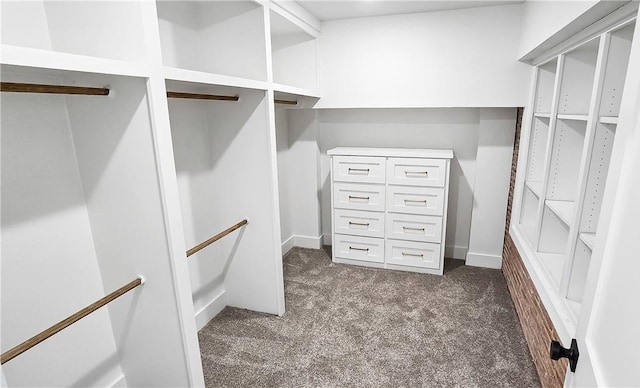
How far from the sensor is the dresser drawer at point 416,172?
2775 mm

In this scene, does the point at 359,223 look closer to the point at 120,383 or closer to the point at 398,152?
the point at 398,152

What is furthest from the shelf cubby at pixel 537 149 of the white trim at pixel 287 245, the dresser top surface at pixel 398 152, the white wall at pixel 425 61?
the white trim at pixel 287 245

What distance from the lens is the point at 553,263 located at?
2.02m

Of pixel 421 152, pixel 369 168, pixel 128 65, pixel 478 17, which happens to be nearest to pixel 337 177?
pixel 369 168

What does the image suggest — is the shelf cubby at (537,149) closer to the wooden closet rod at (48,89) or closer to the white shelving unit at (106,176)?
the white shelving unit at (106,176)

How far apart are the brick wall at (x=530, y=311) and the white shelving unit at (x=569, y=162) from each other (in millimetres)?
108

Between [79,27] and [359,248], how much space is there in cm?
252

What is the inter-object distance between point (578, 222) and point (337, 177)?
1835mm

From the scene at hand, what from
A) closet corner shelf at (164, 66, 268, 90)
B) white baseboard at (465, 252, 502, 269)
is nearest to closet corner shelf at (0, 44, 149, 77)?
closet corner shelf at (164, 66, 268, 90)

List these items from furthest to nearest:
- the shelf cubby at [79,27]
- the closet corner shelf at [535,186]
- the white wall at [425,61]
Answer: the white wall at [425,61] → the closet corner shelf at [535,186] → the shelf cubby at [79,27]

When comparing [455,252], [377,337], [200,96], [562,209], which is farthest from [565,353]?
[455,252]

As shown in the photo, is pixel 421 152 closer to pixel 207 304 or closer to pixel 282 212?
pixel 282 212

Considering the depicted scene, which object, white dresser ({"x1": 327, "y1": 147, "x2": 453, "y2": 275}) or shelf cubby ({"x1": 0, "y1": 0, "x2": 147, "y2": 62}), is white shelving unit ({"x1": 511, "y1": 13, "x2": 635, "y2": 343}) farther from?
shelf cubby ({"x1": 0, "y1": 0, "x2": 147, "y2": 62})

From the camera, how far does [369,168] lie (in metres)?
2.96
